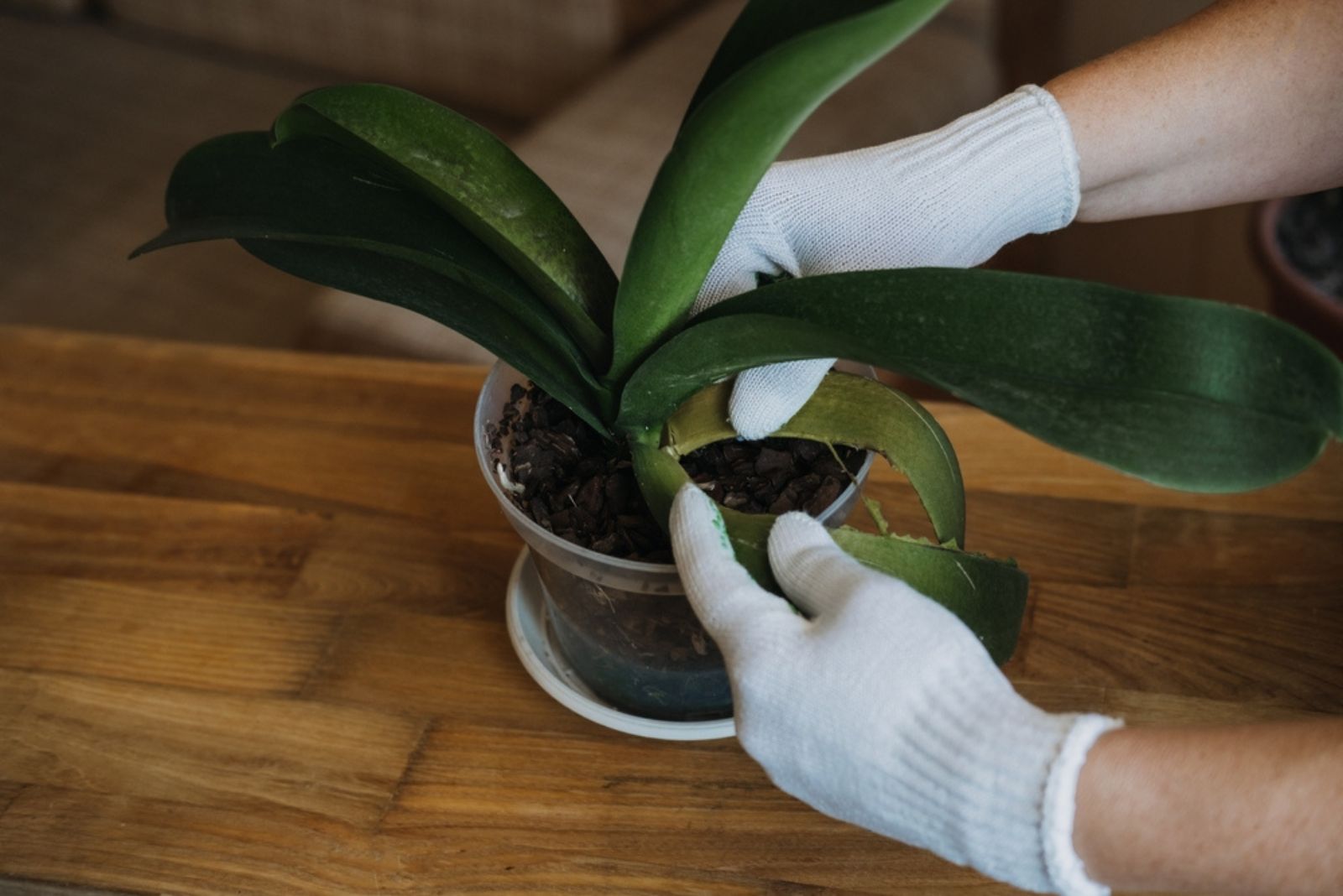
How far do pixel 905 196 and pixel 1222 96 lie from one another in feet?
0.80

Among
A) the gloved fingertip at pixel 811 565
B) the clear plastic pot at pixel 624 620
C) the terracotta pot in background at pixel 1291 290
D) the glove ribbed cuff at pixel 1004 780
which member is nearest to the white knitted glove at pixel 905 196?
the clear plastic pot at pixel 624 620

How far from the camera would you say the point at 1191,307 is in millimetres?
565

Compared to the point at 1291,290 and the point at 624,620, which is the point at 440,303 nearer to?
the point at 624,620

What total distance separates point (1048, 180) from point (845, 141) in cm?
84

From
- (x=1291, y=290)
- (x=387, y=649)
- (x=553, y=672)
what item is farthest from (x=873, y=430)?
→ (x=1291, y=290)

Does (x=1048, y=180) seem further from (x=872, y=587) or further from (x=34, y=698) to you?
(x=34, y=698)

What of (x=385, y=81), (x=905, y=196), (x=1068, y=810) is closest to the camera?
(x=1068, y=810)

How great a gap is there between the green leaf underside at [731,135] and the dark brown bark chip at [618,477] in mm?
72

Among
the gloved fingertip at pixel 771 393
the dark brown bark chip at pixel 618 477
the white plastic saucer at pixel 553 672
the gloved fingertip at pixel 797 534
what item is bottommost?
the white plastic saucer at pixel 553 672

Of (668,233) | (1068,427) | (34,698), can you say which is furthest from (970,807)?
(34,698)

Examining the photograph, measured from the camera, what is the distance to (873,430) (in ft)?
2.35

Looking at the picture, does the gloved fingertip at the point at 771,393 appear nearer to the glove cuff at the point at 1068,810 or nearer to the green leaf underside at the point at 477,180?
the green leaf underside at the point at 477,180

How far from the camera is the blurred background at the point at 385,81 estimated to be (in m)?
1.65

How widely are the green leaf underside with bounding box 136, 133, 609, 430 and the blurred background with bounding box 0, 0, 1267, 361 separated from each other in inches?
25.3
